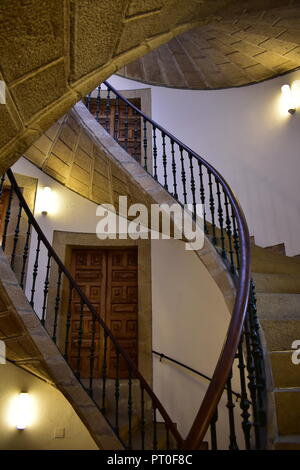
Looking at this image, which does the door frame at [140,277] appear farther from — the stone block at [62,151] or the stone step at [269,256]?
the stone step at [269,256]

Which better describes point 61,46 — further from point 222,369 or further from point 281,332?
point 281,332

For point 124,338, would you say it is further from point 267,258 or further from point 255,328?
point 255,328

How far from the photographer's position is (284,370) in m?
1.91

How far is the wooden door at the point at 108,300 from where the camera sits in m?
3.97

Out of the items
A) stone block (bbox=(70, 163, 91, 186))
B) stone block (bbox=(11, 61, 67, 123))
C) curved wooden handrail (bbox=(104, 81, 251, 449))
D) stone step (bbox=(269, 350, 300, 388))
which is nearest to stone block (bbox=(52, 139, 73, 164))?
stone block (bbox=(70, 163, 91, 186))

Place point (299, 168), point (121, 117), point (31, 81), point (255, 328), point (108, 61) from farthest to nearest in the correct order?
point (121, 117) → point (299, 168) → point (255, 328) → point (108, 61) → point (31, 81)

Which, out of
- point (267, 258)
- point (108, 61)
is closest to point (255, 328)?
point (267, 258)

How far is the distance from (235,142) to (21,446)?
167 inches

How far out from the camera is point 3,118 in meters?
1.18

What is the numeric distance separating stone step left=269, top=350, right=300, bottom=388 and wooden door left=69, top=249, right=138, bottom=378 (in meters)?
2.36

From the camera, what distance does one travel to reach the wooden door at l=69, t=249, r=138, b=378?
3.97m

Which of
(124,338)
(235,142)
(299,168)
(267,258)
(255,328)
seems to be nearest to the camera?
(255,328)

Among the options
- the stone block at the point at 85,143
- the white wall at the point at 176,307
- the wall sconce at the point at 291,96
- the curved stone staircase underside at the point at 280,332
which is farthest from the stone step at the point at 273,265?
the stone block at the point at 85,143

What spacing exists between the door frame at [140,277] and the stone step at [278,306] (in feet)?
5.87
